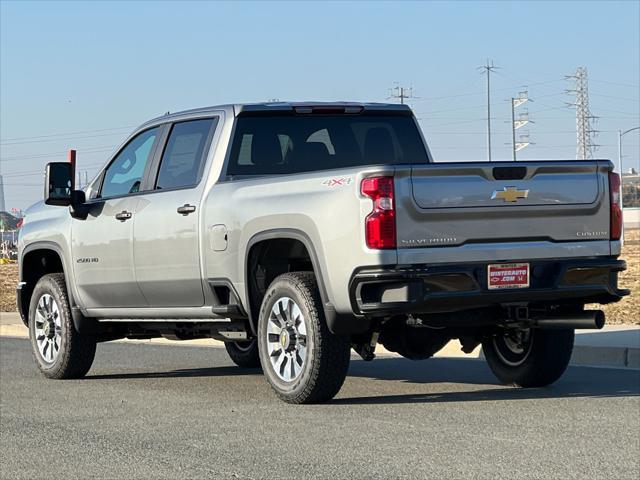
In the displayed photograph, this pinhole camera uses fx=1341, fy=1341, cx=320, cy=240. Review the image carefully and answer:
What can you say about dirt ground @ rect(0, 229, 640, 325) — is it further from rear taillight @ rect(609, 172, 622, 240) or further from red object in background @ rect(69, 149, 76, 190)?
red object in background @ rect(69, 149, 76, 190)

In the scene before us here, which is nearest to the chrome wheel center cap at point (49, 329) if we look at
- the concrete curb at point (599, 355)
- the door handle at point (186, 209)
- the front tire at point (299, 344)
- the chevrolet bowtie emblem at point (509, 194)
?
the door handle at point (186, 209)

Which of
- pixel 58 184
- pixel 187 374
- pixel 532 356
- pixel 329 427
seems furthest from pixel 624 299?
pixel 329 427

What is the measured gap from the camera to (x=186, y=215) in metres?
10.2

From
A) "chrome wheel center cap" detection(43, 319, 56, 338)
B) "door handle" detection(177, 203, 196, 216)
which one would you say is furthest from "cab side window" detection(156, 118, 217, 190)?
"chrome wheel center cap" detection(43, 319, 56, 338)

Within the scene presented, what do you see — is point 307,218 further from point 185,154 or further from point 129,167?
point 129,167

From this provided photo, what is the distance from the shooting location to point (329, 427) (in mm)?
8242

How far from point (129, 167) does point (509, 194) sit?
Answer: 3.74m

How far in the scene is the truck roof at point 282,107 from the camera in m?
10.4

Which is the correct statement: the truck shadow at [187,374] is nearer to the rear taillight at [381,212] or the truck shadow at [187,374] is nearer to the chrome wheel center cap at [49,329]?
the chrome wheel center cap at [49,329]

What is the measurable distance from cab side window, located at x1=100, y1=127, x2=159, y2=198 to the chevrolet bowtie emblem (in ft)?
11.1

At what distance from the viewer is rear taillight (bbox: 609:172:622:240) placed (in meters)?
9.31

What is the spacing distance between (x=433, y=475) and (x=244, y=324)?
386cm

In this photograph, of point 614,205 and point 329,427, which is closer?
point 329,427

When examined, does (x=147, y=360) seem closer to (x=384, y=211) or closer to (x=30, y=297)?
(x=30, y=297)
